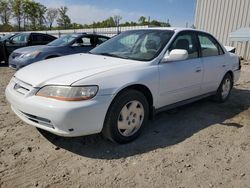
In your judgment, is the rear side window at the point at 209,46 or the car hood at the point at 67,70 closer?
the car hood at the point at 67,70

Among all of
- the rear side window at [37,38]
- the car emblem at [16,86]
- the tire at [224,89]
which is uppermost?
the rear side window at [37,38]

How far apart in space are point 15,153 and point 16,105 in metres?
0.58

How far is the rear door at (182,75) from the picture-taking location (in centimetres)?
381

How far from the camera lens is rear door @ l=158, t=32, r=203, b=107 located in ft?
12.5

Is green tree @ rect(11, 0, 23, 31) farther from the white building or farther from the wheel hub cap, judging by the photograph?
the wheel hub cap

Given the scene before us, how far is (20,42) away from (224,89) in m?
8.81

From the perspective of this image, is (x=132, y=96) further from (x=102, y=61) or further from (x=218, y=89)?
(x=218, y=89)

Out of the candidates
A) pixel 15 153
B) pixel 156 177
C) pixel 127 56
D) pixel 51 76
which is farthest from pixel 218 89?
pixel 15 153

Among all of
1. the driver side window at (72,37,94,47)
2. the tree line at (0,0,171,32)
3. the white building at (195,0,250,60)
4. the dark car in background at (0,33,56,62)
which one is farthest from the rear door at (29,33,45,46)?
the tree line at (0,0,171,32)

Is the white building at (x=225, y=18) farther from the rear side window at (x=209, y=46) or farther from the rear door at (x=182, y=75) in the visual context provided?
the rear door at (x=182, y=75)

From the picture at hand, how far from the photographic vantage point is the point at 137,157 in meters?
3.15

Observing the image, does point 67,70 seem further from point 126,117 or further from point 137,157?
point 137,157

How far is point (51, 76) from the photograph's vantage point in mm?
3115

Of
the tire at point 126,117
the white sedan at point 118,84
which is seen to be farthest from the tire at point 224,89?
the tire at point 126,117
